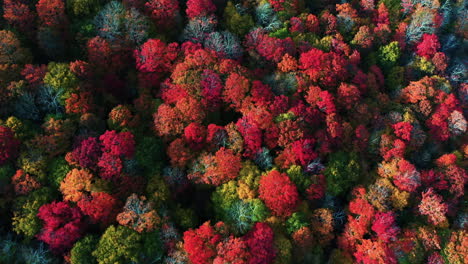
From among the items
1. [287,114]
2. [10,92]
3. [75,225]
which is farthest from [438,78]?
[10,92]

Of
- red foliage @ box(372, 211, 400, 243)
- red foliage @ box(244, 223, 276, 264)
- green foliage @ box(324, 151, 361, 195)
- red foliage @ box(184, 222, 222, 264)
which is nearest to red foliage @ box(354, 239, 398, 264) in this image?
red foliage @ box(372, 211, 400, 243)

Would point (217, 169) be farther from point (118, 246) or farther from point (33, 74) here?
point (33, 74)

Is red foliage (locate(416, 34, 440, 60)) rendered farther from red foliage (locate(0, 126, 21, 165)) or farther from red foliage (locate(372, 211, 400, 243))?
red foliage (locate(0, 126, 21, 165))

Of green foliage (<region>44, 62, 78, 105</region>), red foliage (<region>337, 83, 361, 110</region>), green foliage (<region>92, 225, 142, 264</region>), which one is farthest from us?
red foliage (<region>337, 83, 361, 110</region>)

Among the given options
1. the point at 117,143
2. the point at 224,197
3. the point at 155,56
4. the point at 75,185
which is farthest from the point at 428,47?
the point at 75,185

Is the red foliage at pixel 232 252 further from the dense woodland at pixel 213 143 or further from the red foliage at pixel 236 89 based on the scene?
the red foliage at pixel 236 89

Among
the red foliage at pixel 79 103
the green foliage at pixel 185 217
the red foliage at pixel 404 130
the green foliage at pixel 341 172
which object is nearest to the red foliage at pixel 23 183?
the red foliage at pixel 79 103

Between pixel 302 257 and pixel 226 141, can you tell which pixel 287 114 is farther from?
pixel 302 257
